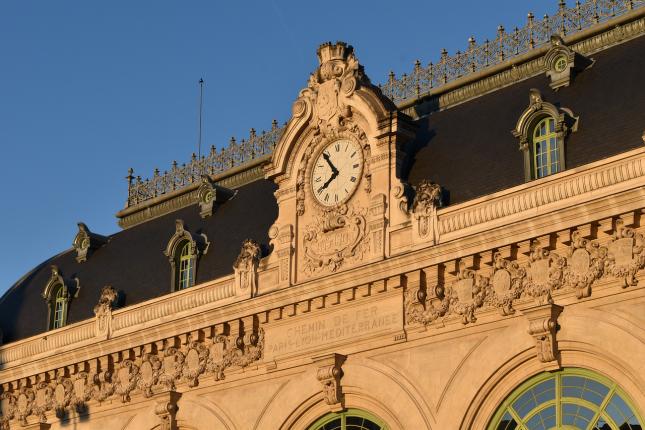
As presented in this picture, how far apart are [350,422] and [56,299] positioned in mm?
16307

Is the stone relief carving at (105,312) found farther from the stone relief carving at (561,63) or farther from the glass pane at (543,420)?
the glass pane at (543,420)

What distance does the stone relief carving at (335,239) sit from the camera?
40.8 m

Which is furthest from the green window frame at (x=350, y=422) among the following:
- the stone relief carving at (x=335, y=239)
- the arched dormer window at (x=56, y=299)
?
the arched dormer window at (x=56, y=299)

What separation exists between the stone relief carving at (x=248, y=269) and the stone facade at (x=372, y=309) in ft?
0.22

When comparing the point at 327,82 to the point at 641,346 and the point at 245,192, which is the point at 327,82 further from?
the point at 641,346

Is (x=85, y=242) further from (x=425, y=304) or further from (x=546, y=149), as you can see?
(x=546, y=149)

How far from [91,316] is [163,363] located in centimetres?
525

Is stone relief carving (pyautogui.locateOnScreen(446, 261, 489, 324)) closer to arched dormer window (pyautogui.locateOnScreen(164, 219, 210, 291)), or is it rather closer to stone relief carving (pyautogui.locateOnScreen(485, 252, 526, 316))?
stone relief carving (pyautogui.locateOnScreen(485, 252, 526, 316))

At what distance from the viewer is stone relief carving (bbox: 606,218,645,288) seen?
33938 mm

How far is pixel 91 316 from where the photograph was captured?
50.2m

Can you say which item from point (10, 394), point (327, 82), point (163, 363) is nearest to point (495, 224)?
point (327, 82)

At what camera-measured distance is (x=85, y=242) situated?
5375cm

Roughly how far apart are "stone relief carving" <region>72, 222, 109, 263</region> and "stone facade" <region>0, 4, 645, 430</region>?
4.37 m

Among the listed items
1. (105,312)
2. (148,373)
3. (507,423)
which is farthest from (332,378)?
(105,312)
